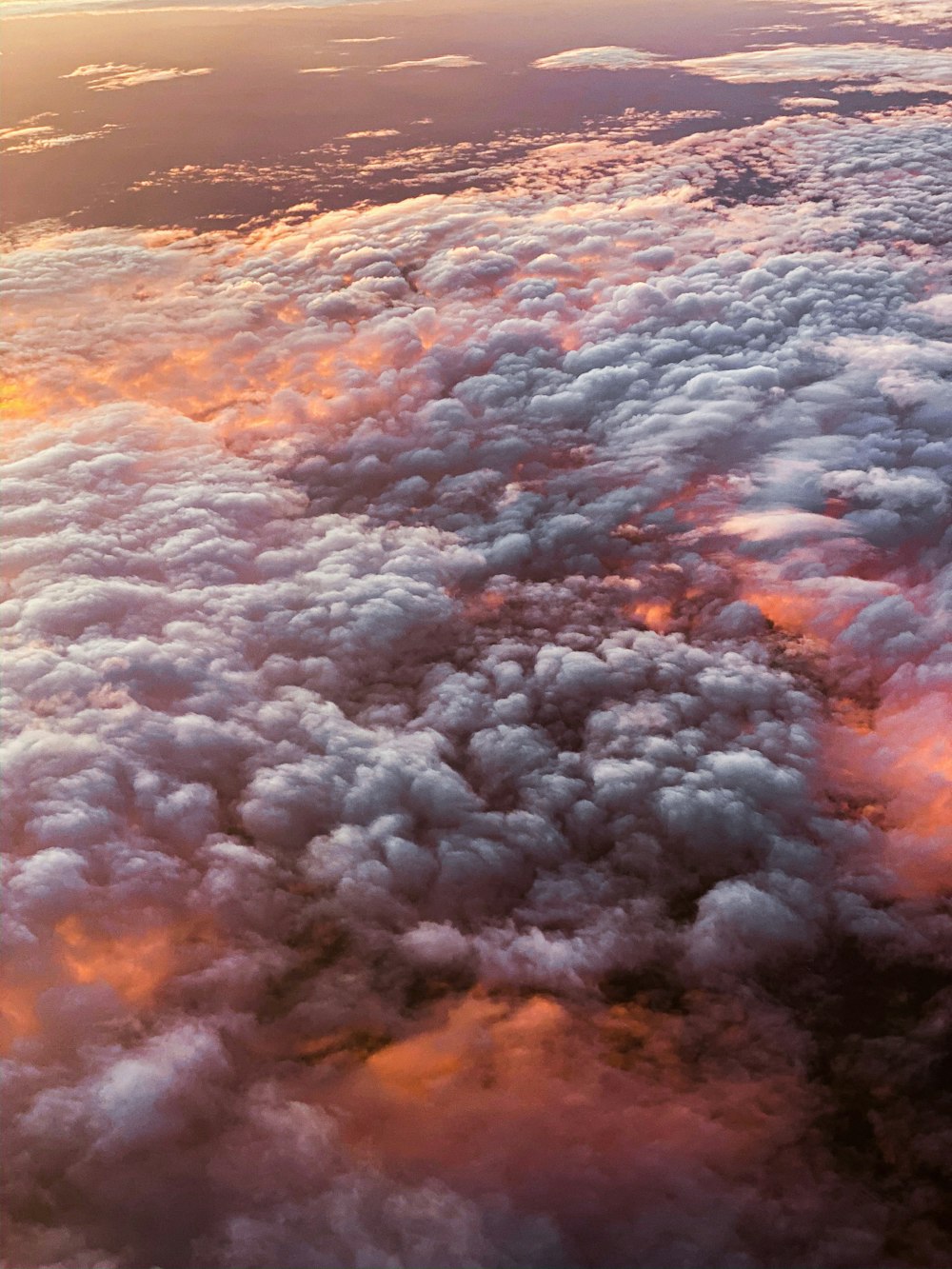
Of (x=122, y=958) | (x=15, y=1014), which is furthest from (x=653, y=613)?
(x=15, y=1014)

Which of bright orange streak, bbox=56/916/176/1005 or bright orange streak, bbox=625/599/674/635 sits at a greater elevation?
bright orange streak, bbox=625/599/674/635

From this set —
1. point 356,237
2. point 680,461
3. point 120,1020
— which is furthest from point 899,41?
point 120,1020

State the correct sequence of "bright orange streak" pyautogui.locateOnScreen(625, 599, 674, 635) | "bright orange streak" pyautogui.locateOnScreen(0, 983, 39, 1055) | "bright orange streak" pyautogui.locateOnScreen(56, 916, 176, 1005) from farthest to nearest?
"bright orange streak" pyautogui.locateOnScreen(625, 599, 674, 635), "bright orange streak" pyautogui.locateOnScreen(56, 916, 176, 1005), "bright orange streak" pyautogui.locateOnScreen(0, 983, 39, 1055)

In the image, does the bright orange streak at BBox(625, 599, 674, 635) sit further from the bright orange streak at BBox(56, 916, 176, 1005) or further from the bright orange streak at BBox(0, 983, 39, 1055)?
the bright orange streak at BBox(0, 983, 39, 1055)

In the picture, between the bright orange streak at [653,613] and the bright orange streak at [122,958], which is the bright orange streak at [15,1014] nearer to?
the bright orange streak at [122,958]

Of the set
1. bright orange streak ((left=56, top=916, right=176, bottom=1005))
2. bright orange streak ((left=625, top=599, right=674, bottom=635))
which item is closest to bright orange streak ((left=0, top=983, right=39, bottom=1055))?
bright orange streak ((left=56, top=916, right=176, bottom=1005))

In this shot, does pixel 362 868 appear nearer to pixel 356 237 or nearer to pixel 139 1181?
pixel 139 1181

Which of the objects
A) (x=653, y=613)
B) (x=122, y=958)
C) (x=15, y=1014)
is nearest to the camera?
(x=15, y=1014)

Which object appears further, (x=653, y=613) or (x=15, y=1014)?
(x=653, y=613)

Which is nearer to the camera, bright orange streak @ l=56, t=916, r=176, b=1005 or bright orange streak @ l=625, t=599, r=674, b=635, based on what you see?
bright orange streak @ l=56, t=916, r=176, b=1005

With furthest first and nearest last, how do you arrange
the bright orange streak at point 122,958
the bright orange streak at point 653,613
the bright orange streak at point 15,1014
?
1. the bright orange streak at point 653,613
2. the bright orange streak at point 122,958
3. the bright orange streak at point 15,1014

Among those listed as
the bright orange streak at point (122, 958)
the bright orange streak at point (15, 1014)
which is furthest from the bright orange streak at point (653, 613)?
the bright orange streak at point (15, 1014)

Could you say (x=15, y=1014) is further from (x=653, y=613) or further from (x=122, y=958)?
(x=653, y=613)
